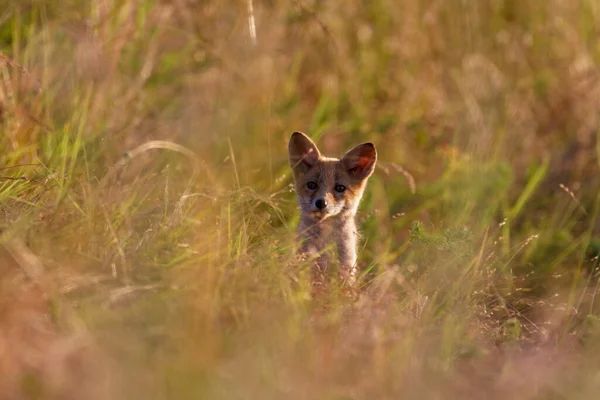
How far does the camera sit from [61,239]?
13.4 feet

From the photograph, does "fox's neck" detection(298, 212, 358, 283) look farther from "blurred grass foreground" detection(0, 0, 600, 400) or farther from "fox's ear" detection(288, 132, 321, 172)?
"fox's ear" detection(288, 132, 321, 172)

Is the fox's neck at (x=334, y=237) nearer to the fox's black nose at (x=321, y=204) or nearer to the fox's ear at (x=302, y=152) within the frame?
the fox's black nose at (x=321, y=204)

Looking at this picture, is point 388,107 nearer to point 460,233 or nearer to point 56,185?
point 460,233

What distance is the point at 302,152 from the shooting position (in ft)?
18.5

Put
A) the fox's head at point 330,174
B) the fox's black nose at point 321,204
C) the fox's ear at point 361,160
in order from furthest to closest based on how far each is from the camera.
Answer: the fox's ear at point 361,160, the fox's head at point 330,174, the fox's black nose at point 321,204

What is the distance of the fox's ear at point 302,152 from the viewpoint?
18.0 ft

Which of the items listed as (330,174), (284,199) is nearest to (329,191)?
(330,174)

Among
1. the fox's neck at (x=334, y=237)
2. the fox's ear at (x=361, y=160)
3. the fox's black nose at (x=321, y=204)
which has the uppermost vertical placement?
the fox's ear at (x=361, y=160)

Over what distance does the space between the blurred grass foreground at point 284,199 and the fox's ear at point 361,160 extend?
0.25 meters

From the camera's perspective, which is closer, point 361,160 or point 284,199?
point 284,199

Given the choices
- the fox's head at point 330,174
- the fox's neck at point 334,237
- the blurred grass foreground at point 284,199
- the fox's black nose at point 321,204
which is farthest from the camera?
the fox's head at point 330,174

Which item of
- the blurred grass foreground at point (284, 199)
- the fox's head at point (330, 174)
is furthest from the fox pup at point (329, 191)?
the blurred grass foreground at point (284, 199)

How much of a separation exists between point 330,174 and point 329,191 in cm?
16

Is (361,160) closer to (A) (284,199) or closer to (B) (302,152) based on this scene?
(B) (302,152)
